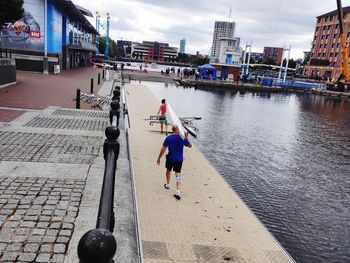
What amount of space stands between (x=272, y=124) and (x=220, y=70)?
40.5 m

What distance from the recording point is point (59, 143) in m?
9.06

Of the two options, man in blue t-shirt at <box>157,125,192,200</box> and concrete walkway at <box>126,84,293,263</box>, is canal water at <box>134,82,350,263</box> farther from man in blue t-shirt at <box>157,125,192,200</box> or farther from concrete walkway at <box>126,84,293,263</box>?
man in blue t-shirt at <box>157,125,192,200</box>

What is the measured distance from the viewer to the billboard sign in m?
32.1

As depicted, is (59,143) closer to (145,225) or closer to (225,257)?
(145,225)

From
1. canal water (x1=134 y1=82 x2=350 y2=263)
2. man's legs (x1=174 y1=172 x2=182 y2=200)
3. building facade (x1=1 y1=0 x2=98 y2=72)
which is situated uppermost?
building facade (x1=1 y1=0 x2=98 y2=72)

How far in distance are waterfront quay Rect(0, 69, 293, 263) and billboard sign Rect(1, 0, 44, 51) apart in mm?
25513

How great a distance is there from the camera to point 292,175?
40.0 feet

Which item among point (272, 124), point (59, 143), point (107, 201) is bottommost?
point (272, 124)

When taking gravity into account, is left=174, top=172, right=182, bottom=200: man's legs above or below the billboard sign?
below

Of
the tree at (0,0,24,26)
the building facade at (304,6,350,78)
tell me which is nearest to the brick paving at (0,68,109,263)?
the tree at (0,0,24,26)

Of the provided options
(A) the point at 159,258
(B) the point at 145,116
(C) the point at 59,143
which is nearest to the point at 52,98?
(B) the point at 145,116

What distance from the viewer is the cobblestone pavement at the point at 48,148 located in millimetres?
7570

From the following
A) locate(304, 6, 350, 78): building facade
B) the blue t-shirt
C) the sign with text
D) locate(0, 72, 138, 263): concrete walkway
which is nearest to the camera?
locate(0, 72, 138, 263): concrete walkway

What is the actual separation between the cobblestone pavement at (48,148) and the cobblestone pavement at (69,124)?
134 centimetres
